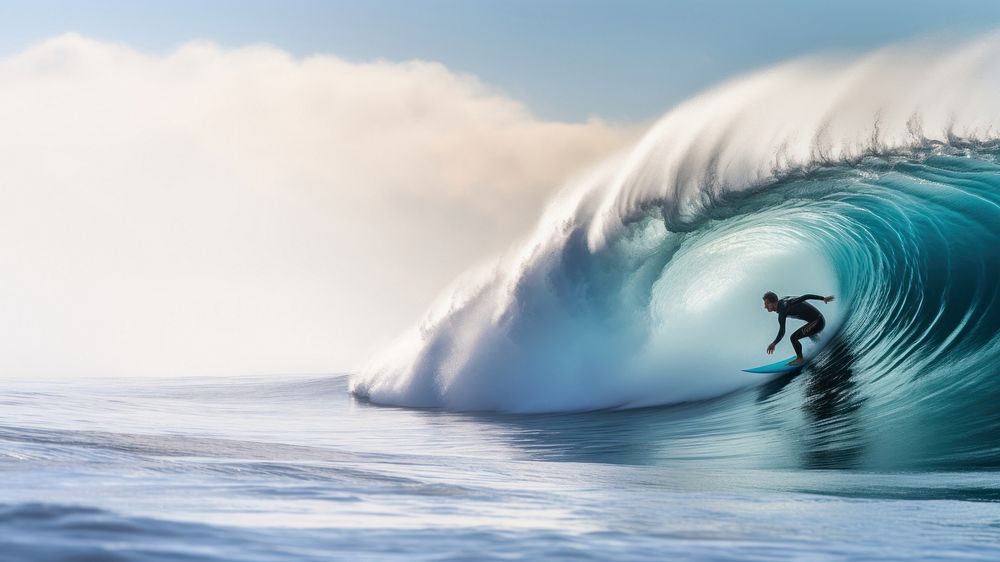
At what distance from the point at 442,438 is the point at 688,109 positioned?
632 cm

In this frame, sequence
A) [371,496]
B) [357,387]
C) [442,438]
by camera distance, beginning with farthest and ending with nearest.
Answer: [357,387] < [442,438] < [371,496]

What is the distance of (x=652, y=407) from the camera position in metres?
11.0

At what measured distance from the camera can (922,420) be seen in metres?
8.02

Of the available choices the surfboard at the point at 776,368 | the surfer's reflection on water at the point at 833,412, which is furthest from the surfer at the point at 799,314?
the surfer's reflection on water at the point at 833,412

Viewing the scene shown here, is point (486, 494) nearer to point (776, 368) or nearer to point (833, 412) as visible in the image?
point (833, 412)

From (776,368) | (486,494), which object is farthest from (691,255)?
(486,494)

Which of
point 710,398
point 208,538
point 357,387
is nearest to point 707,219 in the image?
point 710,398

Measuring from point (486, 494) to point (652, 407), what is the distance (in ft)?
23.7

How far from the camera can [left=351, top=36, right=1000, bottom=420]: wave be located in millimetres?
11414

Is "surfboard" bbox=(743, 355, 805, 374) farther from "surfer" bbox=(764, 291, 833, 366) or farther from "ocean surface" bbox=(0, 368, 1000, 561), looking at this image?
"ocean surface" bbox=(0, 368, 1000, 561)

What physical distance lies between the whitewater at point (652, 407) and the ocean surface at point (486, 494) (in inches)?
0.9

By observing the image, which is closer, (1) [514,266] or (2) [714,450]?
(2) [714,450]

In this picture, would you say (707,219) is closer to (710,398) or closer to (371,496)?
(710,398)

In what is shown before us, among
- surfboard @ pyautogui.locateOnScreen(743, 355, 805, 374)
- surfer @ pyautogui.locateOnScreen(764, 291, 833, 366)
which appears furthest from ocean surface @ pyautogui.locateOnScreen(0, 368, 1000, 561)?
surfboard @ pyautogui.locateOnScreen(743, 355, 805, 374)
